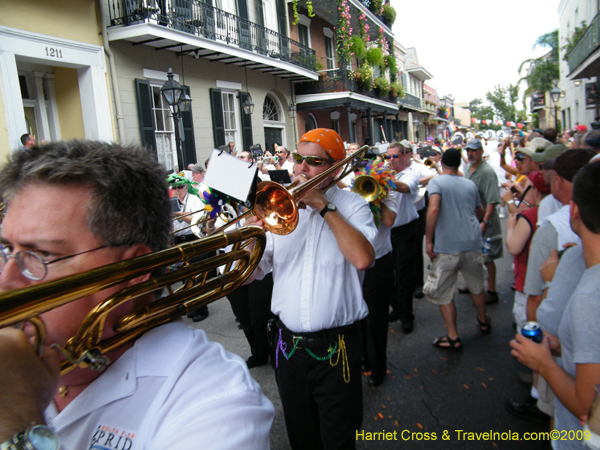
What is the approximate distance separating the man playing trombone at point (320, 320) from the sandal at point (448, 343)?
6.57 ft

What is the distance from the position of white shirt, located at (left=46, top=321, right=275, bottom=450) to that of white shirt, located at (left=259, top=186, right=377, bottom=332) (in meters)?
1.08

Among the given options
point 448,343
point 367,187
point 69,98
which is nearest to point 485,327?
point 448,343

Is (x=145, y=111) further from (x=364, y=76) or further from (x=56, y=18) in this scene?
(x=364, y=76)

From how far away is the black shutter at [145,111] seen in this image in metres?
9.65

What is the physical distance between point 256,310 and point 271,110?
13415mm

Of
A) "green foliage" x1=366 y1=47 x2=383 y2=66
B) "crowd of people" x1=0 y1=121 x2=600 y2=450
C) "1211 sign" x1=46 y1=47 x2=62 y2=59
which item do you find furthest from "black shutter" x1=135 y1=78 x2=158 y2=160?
"green foliage" x1=366 y1=47 x2=383 y2=66

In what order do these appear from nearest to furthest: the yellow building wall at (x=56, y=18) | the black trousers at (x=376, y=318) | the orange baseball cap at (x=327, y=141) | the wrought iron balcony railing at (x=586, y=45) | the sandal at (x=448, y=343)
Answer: the orange baseball cap at (x=327, y=141) < the black trousers at (x=376, y=318) < the sandal at (x=448, y=343) < the yellow building wall at (x=56, y=18) < the wrought iron balcony railing at (x=586, y=45)

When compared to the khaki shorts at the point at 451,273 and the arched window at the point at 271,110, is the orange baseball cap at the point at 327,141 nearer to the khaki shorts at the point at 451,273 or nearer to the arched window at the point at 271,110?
the khaki shorts at the point at 451,273

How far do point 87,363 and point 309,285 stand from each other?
1337 millimetres

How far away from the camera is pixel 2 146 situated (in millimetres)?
7031

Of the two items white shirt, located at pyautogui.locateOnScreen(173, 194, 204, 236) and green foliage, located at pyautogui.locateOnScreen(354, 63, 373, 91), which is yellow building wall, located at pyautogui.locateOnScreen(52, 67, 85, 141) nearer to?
white shirt, located at pyautogui.locateOnScreen(173, 194, 204, 236)

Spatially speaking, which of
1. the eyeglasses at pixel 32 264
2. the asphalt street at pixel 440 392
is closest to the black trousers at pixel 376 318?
the asphalt street at pixel 440 392

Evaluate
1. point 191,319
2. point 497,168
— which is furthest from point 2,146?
point 497,168

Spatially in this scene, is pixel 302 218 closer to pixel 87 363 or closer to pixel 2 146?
pixel 87 363
